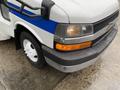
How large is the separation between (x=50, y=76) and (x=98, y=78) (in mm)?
782

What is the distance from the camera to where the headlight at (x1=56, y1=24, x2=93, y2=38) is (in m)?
2.55

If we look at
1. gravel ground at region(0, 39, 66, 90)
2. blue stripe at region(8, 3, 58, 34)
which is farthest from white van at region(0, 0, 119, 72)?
gravel ground at region(0, 39, 66, 90)

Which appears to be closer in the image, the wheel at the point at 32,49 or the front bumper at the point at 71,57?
the front bumper at the point at 71,57

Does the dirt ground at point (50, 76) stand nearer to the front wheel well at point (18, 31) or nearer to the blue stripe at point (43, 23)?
the front wheel well at point (18, 31)

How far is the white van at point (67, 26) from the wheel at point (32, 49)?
0.05ft

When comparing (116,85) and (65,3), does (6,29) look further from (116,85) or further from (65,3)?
(116,85)

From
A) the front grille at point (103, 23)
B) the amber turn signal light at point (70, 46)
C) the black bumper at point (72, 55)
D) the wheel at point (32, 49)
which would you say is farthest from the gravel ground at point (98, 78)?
the front grille at point (103, 23)

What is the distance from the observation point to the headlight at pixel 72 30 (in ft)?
8.36

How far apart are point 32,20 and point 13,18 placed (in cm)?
46

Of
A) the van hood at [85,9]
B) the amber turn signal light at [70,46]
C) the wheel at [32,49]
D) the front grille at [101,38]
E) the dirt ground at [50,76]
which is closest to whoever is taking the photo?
the van hood at [85,9]

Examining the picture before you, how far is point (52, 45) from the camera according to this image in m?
2.69

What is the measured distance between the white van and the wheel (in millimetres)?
17

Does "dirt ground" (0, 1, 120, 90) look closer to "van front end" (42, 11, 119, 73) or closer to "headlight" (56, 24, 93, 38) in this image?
"van front end" (42, 11, 119, 73)

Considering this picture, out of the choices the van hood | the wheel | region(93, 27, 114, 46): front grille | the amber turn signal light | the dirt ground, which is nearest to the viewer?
the van hood
